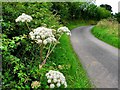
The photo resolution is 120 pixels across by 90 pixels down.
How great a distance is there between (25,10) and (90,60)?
4261 mm

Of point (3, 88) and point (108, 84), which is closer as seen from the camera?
point (3, 88)

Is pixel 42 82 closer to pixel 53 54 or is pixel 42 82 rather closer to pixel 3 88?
pixel 3 88

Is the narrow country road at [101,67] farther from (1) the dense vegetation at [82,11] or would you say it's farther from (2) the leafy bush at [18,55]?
(1) the dense vegetation at [82,11]

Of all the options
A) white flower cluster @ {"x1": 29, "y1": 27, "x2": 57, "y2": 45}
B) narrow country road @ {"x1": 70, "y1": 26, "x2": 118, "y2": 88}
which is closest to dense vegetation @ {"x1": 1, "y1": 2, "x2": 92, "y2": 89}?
narrow country road @ {"x1": 70, "y1": 26, "x2": 118, "y2": 88}

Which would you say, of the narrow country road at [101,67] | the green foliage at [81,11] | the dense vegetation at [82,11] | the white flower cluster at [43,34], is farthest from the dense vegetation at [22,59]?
the dense vegetation at [82,11]

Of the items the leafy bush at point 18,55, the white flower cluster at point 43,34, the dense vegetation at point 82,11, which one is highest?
the white flower cluster at point 43,34

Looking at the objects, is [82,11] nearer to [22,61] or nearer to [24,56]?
[24,56]

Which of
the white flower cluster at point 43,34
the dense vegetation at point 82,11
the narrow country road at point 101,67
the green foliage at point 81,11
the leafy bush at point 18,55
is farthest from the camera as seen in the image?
the dense vegetation at point 82,11

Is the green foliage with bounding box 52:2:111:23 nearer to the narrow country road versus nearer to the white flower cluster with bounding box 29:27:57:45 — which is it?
the narrow country road

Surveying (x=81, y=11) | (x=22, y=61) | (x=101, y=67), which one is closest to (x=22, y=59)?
(x=22, y=61)

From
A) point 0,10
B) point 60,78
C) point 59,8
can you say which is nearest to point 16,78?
point 60,78

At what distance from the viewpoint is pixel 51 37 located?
A: 547 cm

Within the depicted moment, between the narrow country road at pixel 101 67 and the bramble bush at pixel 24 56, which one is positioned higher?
the bramble bush at pixel 24 56

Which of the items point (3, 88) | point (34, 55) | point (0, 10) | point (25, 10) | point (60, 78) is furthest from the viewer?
point (25, 10)
